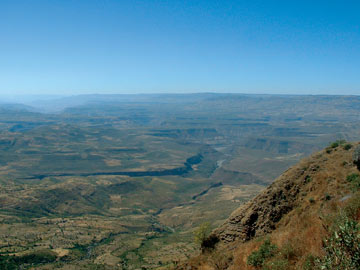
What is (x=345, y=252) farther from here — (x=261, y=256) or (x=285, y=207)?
(x=285, y=207)

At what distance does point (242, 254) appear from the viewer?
17.0 meters

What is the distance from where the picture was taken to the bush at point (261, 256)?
569 inches

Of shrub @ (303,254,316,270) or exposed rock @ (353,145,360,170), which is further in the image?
exposed rock @ (353,145,360,170)

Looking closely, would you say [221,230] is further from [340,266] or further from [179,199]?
[179,199]

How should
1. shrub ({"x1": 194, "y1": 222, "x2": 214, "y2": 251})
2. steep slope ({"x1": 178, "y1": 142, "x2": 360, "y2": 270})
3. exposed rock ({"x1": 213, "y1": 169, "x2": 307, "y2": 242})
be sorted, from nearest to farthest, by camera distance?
steep slope ({"x1": 178, "y1": 142, "x2": 360, "y2": 270}), exposed rock ({"x1": 213, "y1": 169, "x2": 307, "y2": 242}), shrub ({"x1": 194, "y1": 222, "x2": 214, "y2": 251})

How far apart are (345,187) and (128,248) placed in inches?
3200

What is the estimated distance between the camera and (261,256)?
14664 millimetres

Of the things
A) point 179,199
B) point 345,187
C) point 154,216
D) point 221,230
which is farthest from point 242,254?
point 179,199

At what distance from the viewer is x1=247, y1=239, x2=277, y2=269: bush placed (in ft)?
47.4

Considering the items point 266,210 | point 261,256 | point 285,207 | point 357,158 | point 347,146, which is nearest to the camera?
point 261,256

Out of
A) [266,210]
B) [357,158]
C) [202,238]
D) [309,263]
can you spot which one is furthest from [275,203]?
[309,263]

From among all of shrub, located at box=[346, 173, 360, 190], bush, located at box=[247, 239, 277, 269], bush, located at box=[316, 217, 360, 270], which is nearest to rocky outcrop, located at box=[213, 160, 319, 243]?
shrub, located at box=[346, 173, 360, 190]

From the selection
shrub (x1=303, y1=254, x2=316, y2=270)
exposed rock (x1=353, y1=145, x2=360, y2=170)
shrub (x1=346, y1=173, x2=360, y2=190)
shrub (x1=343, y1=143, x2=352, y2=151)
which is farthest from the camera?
shrub (x1=343, y1=143, x2=352, y2=151)

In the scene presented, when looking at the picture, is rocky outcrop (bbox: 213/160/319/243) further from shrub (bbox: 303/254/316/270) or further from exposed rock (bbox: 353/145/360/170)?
shrub (bbox: 303/254/316/270)
